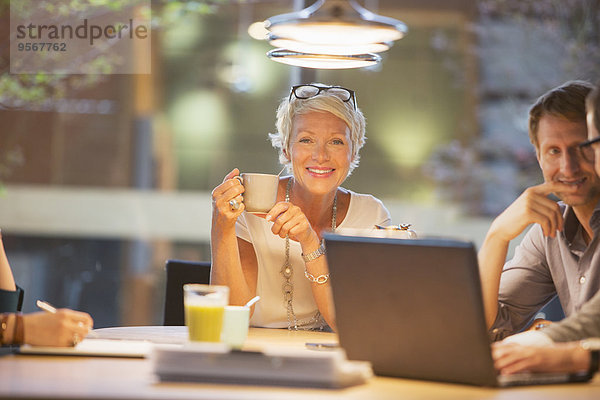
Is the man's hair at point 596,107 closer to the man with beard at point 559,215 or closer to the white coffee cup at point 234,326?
the man with beard at point 559,215

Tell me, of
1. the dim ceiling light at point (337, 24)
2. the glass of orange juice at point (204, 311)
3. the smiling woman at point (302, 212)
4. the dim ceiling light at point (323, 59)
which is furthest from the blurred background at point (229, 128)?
the glass of orange juice at point (204, 311)

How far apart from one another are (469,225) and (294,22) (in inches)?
105

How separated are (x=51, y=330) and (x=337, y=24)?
2.89ft

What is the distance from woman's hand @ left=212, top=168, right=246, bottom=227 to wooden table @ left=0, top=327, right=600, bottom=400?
0.70m

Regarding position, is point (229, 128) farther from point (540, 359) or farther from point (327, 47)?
point (540, 359)

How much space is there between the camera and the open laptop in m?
1.33

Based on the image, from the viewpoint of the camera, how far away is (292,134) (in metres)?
2.52

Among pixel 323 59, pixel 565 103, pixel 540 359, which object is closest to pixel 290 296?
pixel 323 59

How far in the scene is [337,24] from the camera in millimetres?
1704

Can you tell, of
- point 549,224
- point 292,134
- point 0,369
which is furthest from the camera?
point 292,134

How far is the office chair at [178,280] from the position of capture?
8.70 feet

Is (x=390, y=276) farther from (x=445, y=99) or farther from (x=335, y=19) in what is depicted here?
(x=445, y=99)

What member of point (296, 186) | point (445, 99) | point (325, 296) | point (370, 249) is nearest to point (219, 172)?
point (445, 99)

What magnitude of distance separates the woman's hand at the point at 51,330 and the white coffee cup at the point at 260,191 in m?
0.64
